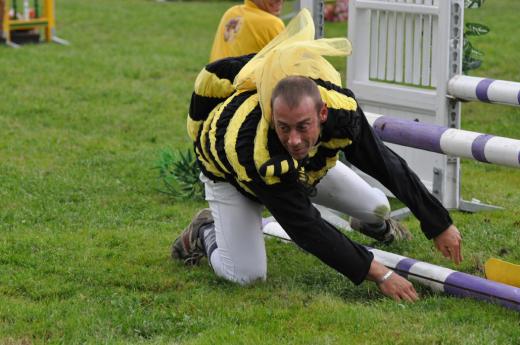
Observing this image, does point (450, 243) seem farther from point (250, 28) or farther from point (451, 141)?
point (250, 28)

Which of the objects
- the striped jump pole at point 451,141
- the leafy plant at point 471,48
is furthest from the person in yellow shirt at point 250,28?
the leafy plant at point 471,48

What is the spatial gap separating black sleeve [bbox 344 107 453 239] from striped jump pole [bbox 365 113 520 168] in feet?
1.26

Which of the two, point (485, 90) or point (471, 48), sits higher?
point (471, 48)

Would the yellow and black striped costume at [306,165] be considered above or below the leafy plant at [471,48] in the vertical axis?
below

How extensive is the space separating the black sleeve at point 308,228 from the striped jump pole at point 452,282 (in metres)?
0.37

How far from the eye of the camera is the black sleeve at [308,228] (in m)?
4.25

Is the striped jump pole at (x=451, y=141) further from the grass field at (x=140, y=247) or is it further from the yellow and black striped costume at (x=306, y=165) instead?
the grass field at (x=140, y=247)

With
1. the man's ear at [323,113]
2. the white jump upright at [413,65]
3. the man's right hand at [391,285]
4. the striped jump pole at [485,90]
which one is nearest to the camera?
the man's ear at [323,113]

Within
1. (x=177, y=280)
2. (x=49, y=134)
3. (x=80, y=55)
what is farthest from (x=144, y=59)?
(x=177, y=280)

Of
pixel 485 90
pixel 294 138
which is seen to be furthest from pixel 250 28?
pixel 294 138

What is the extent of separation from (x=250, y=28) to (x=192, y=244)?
1.49m

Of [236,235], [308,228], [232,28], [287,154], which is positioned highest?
[232,28]

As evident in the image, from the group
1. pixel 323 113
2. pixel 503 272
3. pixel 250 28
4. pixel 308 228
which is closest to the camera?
pixel 323 113

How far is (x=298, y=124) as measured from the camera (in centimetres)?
399
